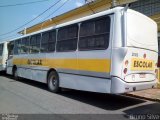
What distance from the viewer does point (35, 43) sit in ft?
44.3

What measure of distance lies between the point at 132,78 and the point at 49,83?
470 cm

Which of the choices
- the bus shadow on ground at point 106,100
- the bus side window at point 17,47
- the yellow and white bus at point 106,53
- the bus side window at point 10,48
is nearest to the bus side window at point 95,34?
the yellow and white bus at point 106,53

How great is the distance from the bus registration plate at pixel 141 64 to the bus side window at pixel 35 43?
613cm

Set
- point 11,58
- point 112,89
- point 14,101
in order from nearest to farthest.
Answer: point 112,89
point 14,101
point 11,58

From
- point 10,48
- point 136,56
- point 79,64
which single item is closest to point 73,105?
point 79,64

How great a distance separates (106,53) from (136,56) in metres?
0.95

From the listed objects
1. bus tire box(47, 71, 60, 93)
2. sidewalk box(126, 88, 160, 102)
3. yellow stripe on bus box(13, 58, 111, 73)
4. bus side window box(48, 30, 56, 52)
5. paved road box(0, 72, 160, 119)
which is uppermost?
bus side window box(48, 30, 56, 52)

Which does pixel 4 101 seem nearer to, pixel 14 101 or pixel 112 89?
pixel 14 101

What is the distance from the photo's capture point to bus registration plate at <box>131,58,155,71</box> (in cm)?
800

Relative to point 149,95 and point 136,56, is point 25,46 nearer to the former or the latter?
point 149,95

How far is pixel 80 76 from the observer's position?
9.13m

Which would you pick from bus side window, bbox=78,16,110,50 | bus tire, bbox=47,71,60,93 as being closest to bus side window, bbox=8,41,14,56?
bus tire, bbox=47,71,60,93

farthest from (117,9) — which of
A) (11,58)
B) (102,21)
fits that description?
(11,58)

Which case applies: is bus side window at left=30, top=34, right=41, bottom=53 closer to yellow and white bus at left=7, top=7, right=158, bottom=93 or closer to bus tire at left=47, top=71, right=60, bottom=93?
yellow and white bus at left=7, top=7, right=158, bottom=93
